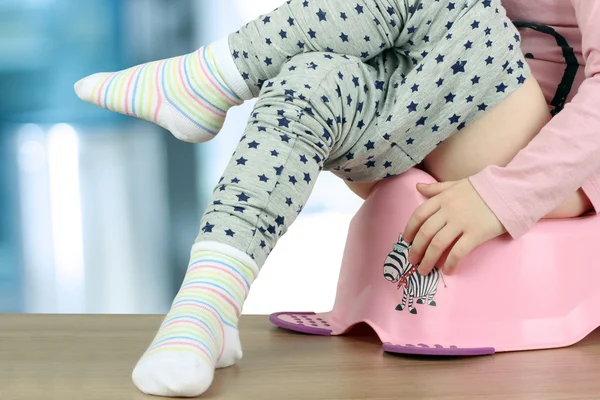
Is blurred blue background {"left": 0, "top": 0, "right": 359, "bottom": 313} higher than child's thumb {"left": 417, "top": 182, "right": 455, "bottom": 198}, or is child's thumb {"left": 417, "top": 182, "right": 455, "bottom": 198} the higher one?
child's thumb {"left": 417, "top": 182, "right": 455, "bottom": 198}

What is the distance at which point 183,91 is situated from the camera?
3.00 feet

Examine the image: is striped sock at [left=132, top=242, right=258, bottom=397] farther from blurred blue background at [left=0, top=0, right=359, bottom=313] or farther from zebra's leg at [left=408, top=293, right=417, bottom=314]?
blurred blue background at [left=0, top=0, right=359, bottom=313]

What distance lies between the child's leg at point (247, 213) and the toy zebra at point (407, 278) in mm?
154

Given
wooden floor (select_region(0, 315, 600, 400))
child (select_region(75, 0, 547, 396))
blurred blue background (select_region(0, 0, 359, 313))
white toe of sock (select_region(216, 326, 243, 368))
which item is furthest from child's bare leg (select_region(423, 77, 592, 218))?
blurred blue background (select_region(0, 0, 359, 313))

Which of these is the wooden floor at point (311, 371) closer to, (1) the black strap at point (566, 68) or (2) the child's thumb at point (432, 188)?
(2) the child's thumb at point (432, 188)

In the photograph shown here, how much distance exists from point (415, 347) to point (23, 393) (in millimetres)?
383

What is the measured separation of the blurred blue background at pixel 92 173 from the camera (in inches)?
83.0

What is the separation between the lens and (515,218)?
2.84 feet

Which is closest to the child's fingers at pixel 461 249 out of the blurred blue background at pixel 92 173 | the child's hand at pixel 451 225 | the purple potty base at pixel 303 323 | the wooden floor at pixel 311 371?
the child's hand at pixel 451 225

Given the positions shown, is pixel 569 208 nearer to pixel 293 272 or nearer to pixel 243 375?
pixel 243 375

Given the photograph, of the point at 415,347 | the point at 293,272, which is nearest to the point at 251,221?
the point at 415,347

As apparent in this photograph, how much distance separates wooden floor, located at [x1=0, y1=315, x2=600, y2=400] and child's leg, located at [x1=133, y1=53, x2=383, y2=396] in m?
0.04

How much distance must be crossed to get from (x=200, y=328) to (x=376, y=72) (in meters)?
0.36

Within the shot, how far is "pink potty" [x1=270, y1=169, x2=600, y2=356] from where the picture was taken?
88 cm
